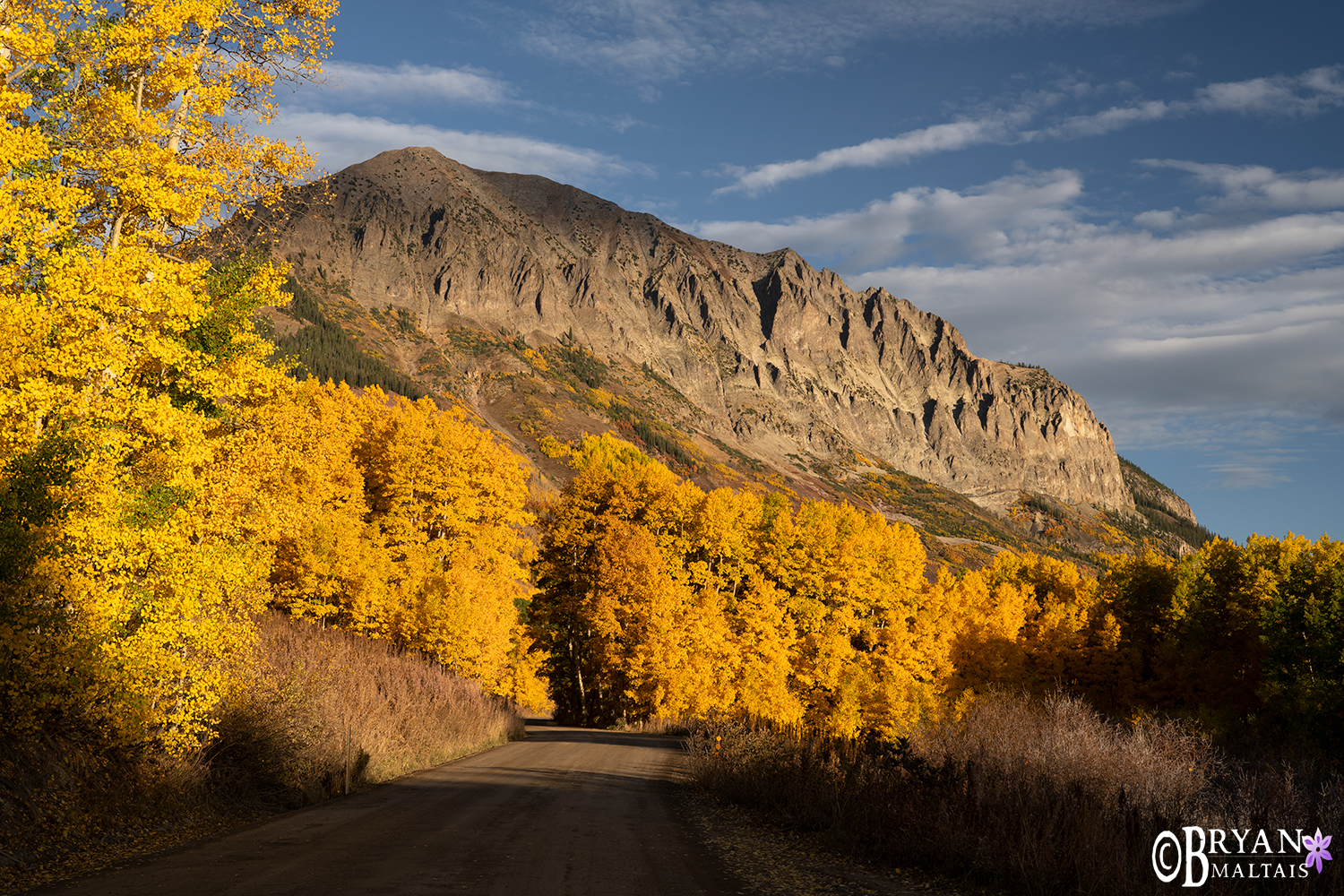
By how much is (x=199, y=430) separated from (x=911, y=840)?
531 inches

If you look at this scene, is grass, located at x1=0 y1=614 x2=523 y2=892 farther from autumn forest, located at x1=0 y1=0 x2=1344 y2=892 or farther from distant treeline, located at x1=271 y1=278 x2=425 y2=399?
distant treeline, located at x1=271 y1=278 x2=425 y2=399

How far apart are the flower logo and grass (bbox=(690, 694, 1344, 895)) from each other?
0.12 metres

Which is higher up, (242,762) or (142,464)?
(142,464)

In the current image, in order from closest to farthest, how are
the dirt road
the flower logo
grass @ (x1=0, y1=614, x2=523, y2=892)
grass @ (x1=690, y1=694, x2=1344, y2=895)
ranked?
1. the flower logo
2. the dirt road
3. grass @ (x1=690, y1=694, x2=1344, y2=895)
4. grass @ (x1=0, y1=614, x2=523, y2=892)

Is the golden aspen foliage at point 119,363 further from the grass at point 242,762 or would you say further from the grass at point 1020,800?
the grass at point 1020,800

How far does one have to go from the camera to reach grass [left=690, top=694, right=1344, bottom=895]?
947 centimetres

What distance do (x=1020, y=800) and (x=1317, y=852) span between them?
123 inches

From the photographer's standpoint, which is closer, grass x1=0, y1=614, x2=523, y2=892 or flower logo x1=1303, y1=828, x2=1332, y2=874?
flower logo x1=1303, y1=828, x2=1332, y2=874


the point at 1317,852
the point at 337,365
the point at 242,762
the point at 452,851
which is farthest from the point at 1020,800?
the point at 337,365

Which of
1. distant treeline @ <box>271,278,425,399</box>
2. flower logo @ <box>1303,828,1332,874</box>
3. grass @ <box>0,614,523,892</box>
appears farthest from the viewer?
distant treeline @ <box>271,278,425,399</box>

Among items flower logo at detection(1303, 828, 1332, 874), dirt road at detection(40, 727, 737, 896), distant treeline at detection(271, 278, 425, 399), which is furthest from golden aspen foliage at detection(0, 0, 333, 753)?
distant treeline at detection(271, 278, 425, 399)

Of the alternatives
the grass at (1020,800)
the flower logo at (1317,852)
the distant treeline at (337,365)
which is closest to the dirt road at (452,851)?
the grass at (1020,800)

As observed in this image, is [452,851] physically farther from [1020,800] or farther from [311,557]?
[311,557]

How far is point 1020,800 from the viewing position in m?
10.6
